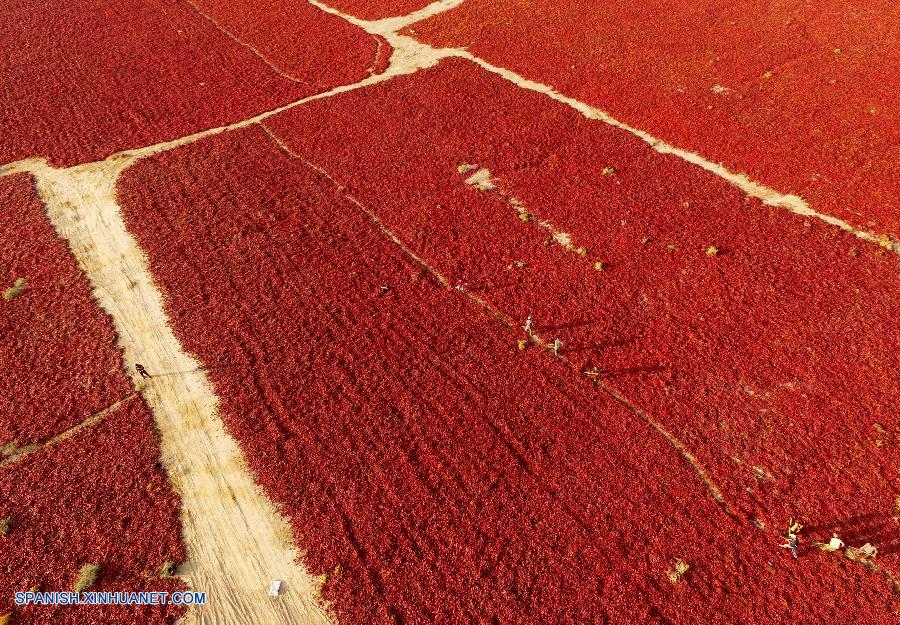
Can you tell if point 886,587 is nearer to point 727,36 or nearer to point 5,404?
point 5,404

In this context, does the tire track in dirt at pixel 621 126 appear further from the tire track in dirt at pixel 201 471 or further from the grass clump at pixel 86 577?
the grass clump at pixel 86 577

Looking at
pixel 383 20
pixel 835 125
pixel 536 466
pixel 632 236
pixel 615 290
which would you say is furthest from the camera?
pixel 383 20

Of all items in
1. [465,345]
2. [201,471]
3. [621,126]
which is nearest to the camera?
[201,471]

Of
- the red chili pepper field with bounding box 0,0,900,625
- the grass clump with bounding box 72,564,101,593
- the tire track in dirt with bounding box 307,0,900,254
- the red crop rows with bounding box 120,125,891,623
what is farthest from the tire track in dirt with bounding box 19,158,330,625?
the tire track in dirt with bounding box 307,0,900,254

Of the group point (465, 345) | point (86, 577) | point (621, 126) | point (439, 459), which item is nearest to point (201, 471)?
point (86, 577)

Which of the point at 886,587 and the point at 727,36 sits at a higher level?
the point at 727,36

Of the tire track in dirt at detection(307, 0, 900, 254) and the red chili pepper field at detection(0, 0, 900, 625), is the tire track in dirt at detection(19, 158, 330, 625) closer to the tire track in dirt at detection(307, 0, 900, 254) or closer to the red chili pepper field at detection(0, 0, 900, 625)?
the red chili pepper field at detection(0, 0, 900, 625)

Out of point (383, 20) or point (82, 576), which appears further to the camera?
point (383, 20)

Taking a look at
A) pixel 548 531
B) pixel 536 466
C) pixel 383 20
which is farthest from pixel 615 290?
pixel 383 20

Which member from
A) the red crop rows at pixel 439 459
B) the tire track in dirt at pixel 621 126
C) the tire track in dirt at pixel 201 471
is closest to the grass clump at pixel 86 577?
the tire track in dirt at pixel 201 471

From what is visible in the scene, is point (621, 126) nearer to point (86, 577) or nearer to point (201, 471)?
point (201, 471)
